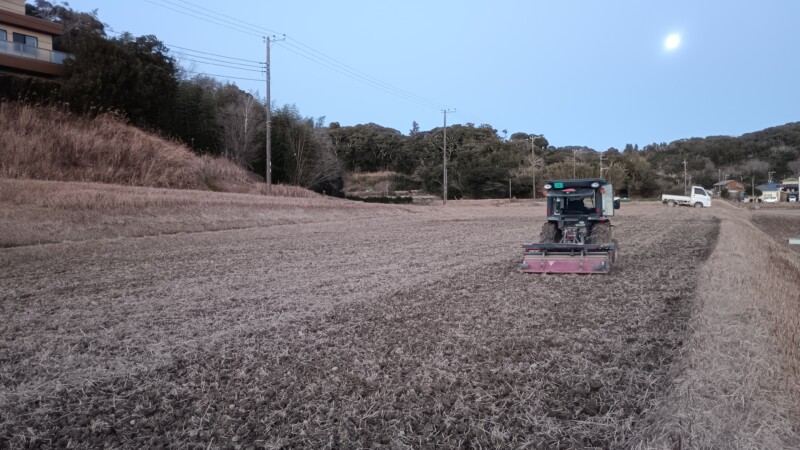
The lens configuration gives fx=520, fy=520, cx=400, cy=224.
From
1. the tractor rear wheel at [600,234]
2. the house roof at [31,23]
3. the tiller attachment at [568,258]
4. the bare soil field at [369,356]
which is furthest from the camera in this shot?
the house roof at [31,23]

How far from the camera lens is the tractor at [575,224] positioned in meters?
9.99

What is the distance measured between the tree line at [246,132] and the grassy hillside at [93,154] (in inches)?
110

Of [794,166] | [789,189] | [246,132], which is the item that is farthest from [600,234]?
[794,166]

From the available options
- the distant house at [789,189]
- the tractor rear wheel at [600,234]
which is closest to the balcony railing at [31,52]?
the tractor rear wheel at [600,234]

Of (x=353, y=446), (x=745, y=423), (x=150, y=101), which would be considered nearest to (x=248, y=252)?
(x=353, y=446)

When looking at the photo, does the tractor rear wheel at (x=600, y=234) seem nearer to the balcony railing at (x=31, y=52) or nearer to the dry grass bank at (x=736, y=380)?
the dry grass bank at (x=736, y=380)

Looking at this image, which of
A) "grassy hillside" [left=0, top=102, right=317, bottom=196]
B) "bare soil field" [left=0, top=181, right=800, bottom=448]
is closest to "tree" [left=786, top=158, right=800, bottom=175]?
"grassy hillside" [left=0, top=102, right=317, bottom=196]

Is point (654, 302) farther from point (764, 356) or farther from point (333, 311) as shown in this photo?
point (333, 311)

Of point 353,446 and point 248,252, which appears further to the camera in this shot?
point 248,252

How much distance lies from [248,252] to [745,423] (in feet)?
37.1

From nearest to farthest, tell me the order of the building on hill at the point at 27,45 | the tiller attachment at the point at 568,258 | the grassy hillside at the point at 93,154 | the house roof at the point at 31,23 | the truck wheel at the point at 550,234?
the tiller attachment at the point at 568,258 < the truck wheel at the point at 550,234 < the grassy hillside at the point at 93,154 < the building on hill at the point at 27,45 < the house roof at the point at 31,23

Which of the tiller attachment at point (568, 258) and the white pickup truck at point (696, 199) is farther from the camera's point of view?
the white pickup truck at point (696, 199)

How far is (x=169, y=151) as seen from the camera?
27656 millimetres

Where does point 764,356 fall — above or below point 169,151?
below
